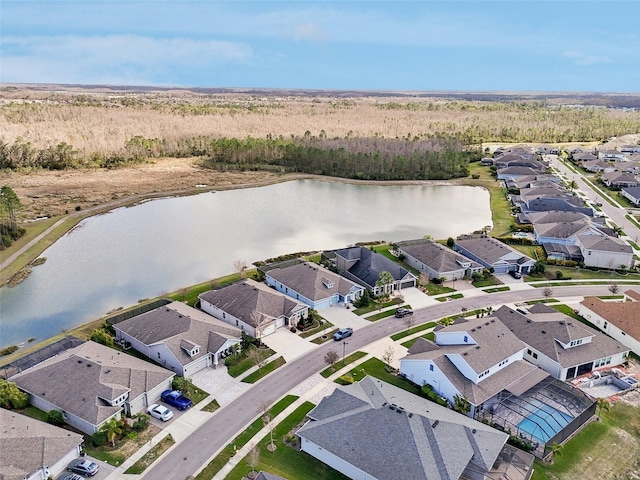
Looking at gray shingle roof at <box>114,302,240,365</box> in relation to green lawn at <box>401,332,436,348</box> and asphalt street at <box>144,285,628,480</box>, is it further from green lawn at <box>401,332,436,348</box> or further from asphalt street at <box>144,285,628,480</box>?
green lawn at <box>401,332,436,348</box>

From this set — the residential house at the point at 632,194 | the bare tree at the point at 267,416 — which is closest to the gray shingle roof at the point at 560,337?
the bare tree at the point at 267,416

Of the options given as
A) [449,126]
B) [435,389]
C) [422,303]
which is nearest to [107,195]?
[422,303]

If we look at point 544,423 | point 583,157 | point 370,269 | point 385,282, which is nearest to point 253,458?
point 544,423

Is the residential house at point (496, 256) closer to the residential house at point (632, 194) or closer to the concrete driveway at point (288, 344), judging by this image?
the concrete driveway at point (288, 344)

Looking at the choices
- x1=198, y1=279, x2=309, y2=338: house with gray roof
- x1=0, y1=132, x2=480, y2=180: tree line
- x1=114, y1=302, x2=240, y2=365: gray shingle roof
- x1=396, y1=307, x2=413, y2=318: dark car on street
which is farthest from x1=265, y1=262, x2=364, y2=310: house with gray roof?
x1=0, y1=132, x2=480, y2=180: tree line

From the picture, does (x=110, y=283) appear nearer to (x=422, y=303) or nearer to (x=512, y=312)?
(x=422, y=303)

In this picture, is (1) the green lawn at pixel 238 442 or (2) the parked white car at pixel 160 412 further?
(2) the parked white car at pixel 160 412
